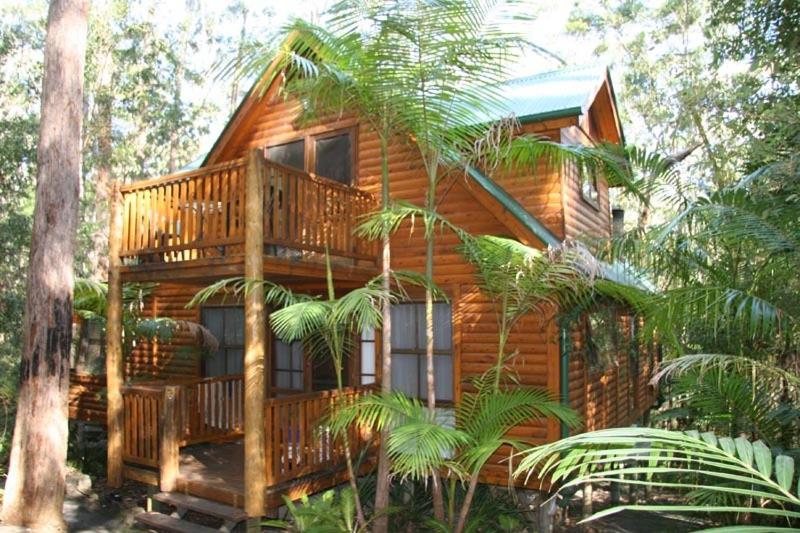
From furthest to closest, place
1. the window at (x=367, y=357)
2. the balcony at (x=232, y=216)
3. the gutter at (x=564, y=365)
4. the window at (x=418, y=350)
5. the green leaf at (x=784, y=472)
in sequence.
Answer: the window at (x=367, y=357) < the window at (x=418, y=350) < the gutter at (x=564, y=365) < the balcony at (x=232, y=216) < the green leaf at (x=784, y=472)

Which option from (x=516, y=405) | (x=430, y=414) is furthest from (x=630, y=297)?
(x=430, y=414)

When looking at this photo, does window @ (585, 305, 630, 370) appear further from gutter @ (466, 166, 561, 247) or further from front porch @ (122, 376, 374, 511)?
front porch @ (122, 376, 374, 511)

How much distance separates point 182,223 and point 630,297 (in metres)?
4.94

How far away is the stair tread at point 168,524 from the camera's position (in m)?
6.18

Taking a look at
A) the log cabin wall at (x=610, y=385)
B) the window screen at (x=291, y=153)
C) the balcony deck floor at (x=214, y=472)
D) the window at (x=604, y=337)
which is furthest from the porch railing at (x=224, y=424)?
the window screen at (x=291, y=153)

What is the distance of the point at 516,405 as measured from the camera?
550 centimetres

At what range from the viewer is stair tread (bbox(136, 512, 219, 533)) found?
618 centimetres

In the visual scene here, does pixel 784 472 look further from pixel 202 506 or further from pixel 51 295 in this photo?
pixel 51 295

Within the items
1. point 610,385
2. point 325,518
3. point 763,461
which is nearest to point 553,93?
point 610,385

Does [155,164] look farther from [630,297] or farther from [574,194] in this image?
[630,297]

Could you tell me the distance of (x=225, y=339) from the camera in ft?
33.0

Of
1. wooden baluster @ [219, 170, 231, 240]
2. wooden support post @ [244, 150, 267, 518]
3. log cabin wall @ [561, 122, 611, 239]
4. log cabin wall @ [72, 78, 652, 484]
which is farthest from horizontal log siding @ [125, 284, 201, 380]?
log cabin wall @ [561, 122, 611, 239]

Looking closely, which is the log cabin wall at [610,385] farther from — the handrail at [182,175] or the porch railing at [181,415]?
the porch railing at [181,415]

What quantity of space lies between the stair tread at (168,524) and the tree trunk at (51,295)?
2.96 feet
